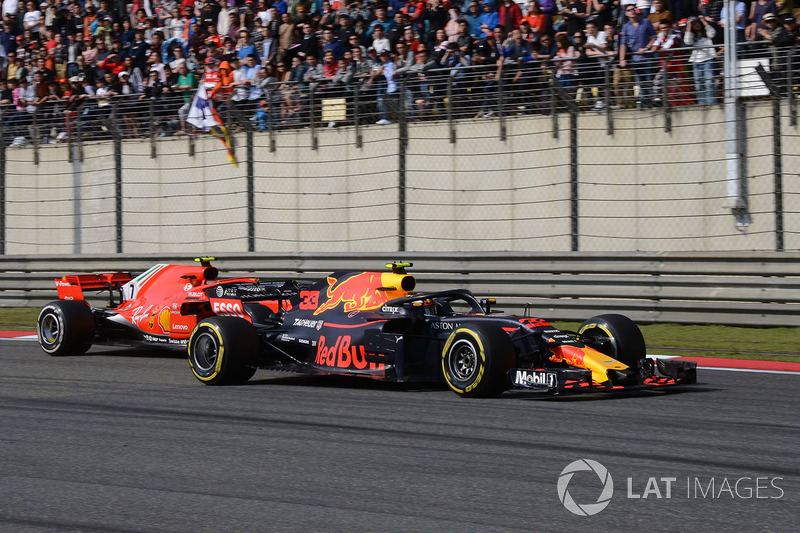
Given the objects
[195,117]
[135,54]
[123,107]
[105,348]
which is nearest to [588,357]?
[105,348]

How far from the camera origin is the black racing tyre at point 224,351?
337 inches

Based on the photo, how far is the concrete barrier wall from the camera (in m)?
12.4

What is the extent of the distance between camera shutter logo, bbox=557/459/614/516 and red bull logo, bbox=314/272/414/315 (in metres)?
3.32

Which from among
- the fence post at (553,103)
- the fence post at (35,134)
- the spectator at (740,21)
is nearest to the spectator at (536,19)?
the fence post at (553,103)

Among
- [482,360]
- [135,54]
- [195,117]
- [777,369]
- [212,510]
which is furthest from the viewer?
[135,54]

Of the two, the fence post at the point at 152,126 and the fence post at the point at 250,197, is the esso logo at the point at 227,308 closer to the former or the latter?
the fence post at the point at 250,197

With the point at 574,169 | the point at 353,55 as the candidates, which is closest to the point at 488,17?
the point at 353,55

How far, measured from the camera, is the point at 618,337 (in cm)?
799

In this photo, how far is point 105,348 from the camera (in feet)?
38.1

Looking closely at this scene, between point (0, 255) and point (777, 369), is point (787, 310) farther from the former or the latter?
point (0, 255)

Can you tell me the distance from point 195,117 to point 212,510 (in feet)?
39.0

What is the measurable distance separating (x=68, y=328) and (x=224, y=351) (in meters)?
2.81

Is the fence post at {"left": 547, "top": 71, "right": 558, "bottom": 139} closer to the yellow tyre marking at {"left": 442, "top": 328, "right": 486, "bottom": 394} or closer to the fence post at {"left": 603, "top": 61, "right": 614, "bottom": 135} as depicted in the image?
the fence post at {"left": 603, "top": 61, "right": 614, "bottom": 135}

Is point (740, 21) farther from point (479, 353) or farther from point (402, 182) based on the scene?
point (479, 353)
